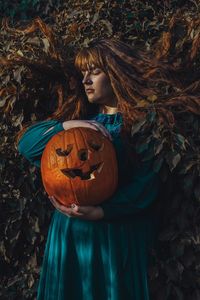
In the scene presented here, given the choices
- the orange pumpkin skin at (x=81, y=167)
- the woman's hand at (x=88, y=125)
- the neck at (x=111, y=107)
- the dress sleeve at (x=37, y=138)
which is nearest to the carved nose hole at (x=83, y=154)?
the orange pumpkin skin at (x=81, y=167)

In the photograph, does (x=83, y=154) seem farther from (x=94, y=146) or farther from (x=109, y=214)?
(x=109, y=214)

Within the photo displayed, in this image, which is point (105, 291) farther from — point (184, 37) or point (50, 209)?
point (184, 37)

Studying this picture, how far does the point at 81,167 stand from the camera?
2.91 metres

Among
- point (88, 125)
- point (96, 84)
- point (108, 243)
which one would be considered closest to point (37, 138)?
point (88, 125)

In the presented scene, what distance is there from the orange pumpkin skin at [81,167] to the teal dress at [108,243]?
10 cm

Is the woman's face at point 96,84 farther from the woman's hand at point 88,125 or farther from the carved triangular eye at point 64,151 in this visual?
the carved triangular eye at point 64,151

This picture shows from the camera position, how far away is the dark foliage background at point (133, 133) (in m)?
3.05

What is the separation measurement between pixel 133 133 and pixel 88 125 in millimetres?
215

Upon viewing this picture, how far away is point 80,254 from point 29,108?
3.00 ft

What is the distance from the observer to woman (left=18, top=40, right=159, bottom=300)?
9.97ft

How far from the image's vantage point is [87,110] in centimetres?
342

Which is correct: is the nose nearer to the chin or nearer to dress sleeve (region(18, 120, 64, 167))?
the chin

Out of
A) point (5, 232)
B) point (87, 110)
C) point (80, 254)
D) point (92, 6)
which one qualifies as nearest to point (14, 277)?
point (5, 232)

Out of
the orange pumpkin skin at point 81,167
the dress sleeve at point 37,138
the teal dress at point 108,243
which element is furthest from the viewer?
the dress sleeve at point 37,138
